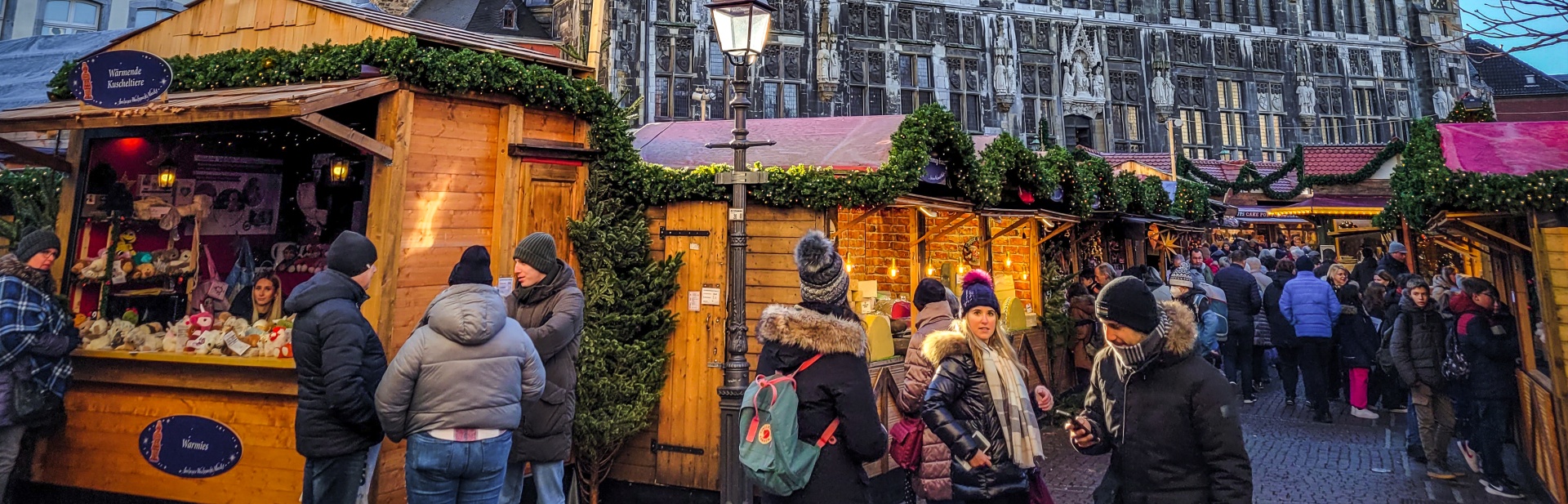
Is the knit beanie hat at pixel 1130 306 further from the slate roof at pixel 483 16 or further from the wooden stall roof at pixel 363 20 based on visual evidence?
the slate roof at pixel 483 16

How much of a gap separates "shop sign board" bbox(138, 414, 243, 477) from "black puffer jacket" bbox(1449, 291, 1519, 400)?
935 centimetres

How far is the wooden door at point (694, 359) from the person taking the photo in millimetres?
5996

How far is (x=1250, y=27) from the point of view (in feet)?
92.4

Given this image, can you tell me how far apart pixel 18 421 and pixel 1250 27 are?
35.2 meters

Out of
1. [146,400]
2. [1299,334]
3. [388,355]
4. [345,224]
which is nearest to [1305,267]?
[1299,334]

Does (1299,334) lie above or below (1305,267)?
below

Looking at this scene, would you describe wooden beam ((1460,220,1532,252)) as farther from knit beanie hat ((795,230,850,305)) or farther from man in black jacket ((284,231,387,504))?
man in black jacket ((284,231,387,504))

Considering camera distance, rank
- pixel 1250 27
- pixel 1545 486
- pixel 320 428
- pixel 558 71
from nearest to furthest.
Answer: pixel 320 428, pixel 1545 486, pixel 558 71, pixel 1250 27

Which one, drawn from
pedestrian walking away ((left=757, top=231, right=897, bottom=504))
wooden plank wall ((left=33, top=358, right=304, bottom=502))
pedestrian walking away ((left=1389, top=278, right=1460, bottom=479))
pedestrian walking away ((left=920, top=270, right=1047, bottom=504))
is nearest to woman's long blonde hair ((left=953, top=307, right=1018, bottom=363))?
pedestrian walking away ((left=920, top=270, right=1047, bottom=504))

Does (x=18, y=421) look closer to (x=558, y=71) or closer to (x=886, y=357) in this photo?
(x=558, y=71)

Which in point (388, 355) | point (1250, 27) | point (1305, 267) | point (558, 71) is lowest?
point (388, 355)

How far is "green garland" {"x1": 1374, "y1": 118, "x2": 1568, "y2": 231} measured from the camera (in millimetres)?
4602

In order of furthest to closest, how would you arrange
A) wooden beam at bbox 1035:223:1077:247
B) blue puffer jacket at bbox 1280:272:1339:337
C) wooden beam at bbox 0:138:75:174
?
wooden beam at bbox 1035:223:1077:247 → blue puffer jacket at bbox 1280:272:1339:337 → wooden beam at bbox 0:138:75:174

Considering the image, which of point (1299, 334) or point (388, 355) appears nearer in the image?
point (388, 355)
